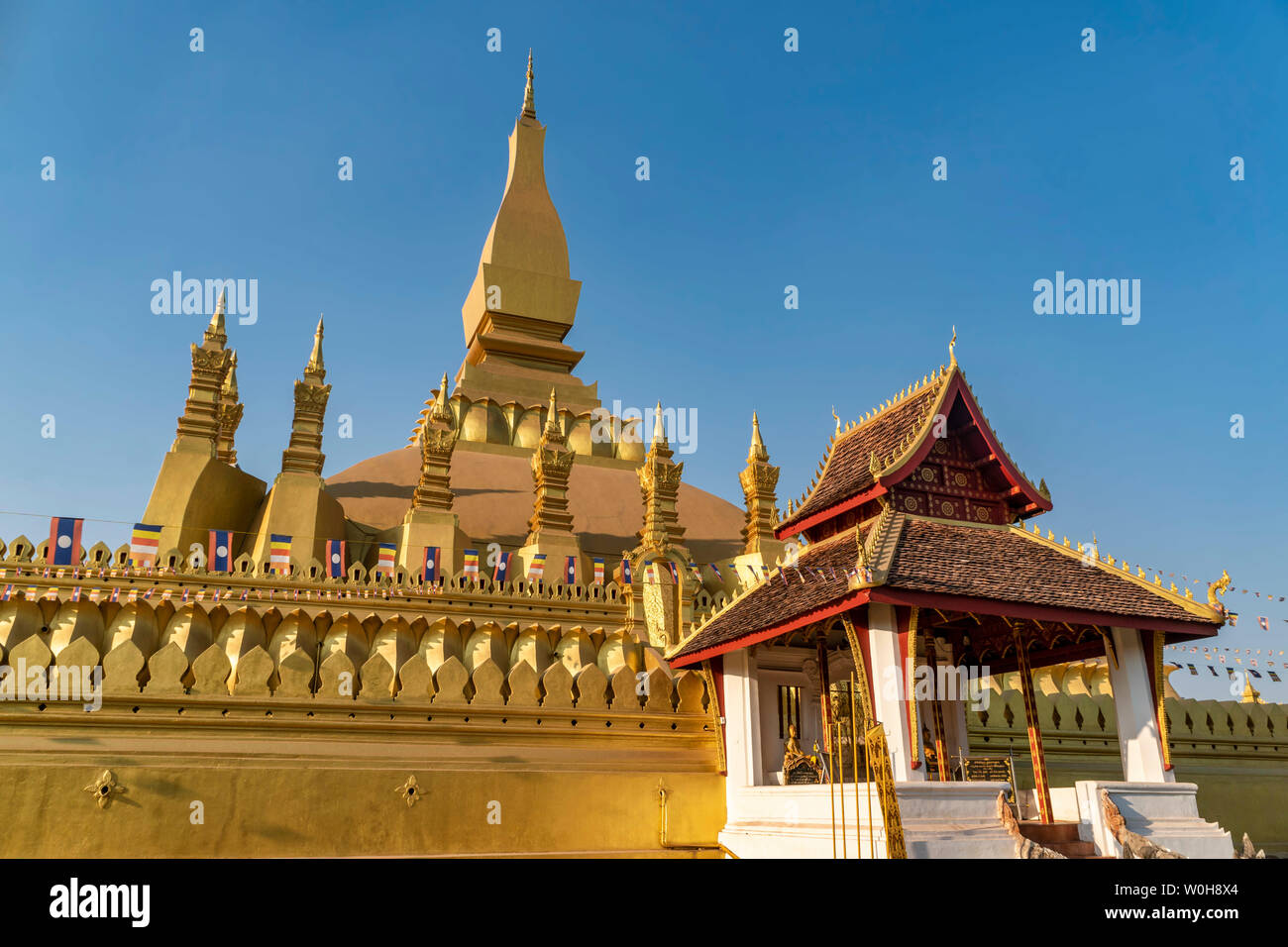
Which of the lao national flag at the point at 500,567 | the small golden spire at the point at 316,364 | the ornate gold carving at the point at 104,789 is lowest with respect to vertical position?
the ornate gold carving at the point at 104,789

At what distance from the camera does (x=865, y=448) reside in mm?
16969

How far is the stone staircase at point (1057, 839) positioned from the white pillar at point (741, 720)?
393 cm

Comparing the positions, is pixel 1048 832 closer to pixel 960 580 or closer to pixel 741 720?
pixel 960 580

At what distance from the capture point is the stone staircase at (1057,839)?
12.6 metres

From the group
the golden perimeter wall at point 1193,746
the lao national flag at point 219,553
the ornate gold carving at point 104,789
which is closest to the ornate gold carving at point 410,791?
the ornate gold carving at point 104,789

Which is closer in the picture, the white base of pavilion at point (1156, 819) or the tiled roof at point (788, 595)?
the white base of pavilion at point (1156, 819)

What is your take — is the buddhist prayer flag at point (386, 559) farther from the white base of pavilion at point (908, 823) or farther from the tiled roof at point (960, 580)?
the white base of pavilion at point (908, 823)

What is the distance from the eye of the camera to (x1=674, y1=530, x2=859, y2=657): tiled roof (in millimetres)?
13148

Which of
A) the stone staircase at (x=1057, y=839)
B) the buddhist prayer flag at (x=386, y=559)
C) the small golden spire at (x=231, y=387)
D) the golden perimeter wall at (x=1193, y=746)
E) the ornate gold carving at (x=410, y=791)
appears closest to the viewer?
the stone staircase at (x=1057, y=839)

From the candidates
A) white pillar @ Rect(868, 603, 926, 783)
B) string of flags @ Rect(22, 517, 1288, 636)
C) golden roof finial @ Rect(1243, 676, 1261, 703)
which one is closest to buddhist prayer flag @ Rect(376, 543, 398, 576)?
string of flags @ Rect(22, 517, 1288, 636)

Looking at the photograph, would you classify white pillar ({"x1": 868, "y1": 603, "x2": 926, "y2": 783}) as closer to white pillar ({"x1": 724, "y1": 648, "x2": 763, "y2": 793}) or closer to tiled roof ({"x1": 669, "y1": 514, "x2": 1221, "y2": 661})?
tiled roof ({"x1": 669, "y1": 514, "x2": 1221, "y2": 661})
